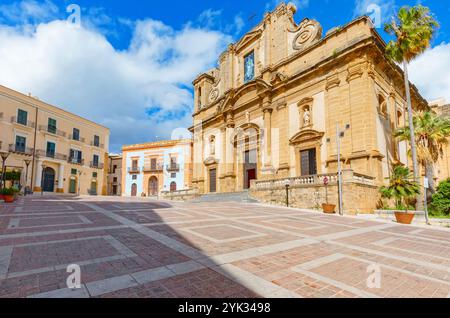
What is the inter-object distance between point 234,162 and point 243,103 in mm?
6243

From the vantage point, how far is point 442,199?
12867 millimetres

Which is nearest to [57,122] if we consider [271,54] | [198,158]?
[198,158]

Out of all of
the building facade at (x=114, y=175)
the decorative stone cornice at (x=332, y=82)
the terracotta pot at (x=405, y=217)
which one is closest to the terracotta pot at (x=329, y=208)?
the terracotta pot at (x=405, y=217)

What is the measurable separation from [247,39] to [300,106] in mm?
11595

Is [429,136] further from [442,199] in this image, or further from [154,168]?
[154,168]

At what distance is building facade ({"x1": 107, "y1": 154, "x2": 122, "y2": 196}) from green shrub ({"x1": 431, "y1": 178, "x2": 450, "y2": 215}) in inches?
1789

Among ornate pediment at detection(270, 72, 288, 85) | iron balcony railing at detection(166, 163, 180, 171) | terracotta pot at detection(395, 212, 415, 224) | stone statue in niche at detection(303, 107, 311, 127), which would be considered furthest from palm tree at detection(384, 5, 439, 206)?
iron balcony railing at detection(166, 163, 180, 171)

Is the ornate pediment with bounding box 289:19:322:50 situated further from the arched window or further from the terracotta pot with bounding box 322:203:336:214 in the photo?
the terracotta pot with bounding box 322:203:336:214

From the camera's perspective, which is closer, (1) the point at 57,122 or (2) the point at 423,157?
(2) the point at 423,157

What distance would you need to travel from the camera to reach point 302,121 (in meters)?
19.5

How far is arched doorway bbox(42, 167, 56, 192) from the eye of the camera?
2826 centimetres

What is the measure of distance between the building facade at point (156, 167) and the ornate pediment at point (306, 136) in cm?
2164

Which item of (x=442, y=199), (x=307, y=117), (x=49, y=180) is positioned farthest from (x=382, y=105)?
(x=49, y=180)
